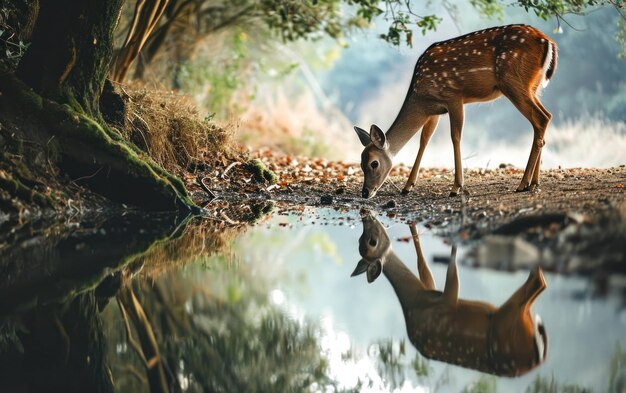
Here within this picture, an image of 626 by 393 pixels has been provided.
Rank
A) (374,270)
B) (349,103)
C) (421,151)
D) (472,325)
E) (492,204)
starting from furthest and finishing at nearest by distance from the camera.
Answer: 1. (349,103)
2. (421,151)
3. (492,204)
4. (374,270)
5. (472,325)

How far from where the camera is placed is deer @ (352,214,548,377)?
2768 millimetres

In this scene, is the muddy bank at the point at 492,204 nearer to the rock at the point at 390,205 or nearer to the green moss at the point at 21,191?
the rock at the point at 390,205

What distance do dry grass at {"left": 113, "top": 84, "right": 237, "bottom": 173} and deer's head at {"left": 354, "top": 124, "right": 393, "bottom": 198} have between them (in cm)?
216

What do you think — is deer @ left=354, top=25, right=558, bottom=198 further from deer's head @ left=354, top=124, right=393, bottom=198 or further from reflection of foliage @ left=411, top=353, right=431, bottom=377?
reflection of foliage @ left=411, top=353, right=431, bottom=377

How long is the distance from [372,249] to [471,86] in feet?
10.5

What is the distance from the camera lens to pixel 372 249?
4.98 metres

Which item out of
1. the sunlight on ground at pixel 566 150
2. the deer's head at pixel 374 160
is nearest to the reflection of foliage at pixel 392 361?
the deer's head at pixel 374 160

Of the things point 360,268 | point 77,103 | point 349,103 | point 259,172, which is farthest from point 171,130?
point 349,103

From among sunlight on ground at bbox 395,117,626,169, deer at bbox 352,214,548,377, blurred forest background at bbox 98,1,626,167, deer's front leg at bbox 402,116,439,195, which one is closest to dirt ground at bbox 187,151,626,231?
deer's front leg at bbox 402,116,439,195

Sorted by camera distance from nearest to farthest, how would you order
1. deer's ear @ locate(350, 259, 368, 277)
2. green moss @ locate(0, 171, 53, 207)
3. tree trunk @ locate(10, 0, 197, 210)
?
deer's ear @ locate(350, 259, 368, 277) → green moss @ locate(0, 171, 53, 207) → tree trunk @ locate(10, 0, 197, 210)

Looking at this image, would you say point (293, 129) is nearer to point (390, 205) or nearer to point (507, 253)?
point (390, 205)

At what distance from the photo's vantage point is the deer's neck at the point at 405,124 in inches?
311

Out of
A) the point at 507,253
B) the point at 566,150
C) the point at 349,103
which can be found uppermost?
the point at 349,103

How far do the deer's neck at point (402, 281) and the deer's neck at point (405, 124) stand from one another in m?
3.40
